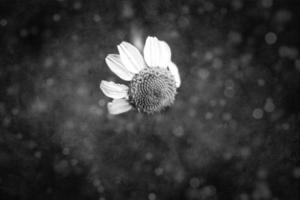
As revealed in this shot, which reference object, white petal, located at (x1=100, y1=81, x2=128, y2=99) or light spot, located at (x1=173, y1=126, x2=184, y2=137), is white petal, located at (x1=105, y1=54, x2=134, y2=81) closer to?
white petal, located at (x1=100, y1=81, x2=128, y2=99)

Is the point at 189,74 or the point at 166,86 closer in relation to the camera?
the point at 166,86

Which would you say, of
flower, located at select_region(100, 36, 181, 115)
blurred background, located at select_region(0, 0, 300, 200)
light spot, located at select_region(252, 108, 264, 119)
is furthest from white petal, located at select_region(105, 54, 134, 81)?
light spot, located at select_region(252, 108, 264, 119)

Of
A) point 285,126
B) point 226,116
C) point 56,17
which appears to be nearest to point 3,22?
point 56,17

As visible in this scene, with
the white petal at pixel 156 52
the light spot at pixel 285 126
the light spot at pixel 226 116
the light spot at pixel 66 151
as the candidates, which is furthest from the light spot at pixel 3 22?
the light spot at pixel 285 126

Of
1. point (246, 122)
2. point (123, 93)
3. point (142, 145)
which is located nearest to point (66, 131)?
point (142, 145)

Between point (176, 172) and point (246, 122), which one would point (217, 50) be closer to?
point (246, 122)
